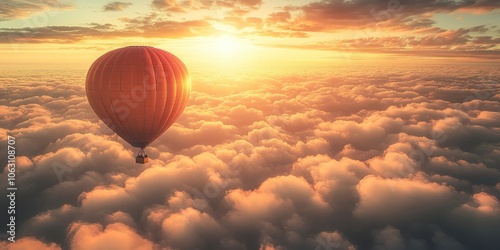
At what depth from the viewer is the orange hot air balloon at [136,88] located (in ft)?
71.5

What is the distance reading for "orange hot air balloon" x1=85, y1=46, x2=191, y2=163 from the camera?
21.8m

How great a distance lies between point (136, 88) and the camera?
22.0 meters

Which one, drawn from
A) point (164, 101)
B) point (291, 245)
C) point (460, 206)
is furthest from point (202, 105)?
point (164, 101)

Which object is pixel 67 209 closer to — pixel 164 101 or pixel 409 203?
pixel 164 101

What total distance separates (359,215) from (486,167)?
65.5 meters

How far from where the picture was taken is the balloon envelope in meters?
21.8

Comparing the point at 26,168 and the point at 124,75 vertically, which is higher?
the point at 124,75

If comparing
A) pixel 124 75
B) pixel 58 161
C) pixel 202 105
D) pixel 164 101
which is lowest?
pixel 58 161

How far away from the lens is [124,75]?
71.1 ft

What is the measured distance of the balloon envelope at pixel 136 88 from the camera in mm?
21797

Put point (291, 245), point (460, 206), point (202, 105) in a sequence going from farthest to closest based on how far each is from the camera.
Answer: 1. point (202, 105)
2. point (460, 206)
3. point (291, 245)

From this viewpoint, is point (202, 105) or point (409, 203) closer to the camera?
point (409, 203)

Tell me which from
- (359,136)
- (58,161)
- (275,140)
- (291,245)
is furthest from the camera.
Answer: (359,136)

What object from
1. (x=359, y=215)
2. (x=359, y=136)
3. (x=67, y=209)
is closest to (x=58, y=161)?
(x=67, y=209)
